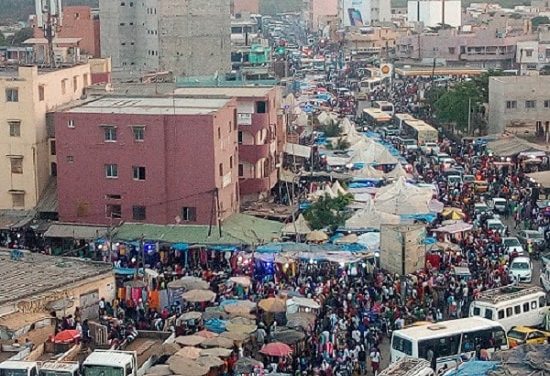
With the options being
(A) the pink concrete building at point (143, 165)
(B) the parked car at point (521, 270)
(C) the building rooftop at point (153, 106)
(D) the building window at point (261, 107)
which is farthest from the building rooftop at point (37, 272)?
(D) the building window at point (261, 107)

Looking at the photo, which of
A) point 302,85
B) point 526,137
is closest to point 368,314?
point 526,137

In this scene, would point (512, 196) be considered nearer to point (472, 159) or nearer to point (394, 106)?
point (472, 159)

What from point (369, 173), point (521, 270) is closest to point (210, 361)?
point (521, 270)

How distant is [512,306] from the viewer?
1700 cm

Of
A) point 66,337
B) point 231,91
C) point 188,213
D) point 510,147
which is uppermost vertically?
point 231,91

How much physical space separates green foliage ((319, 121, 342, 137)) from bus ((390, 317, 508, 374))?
910 inches

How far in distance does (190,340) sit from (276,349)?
1314 mm

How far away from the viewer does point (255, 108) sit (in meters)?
28.0

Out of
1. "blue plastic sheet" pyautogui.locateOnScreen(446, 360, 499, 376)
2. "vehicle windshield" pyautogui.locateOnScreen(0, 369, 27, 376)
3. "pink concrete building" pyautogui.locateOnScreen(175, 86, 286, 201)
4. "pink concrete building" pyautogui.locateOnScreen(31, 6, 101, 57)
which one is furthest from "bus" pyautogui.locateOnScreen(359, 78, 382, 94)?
"vehicle windshield" pyautogui.locateOnScreen(0, 369, 27, 376)

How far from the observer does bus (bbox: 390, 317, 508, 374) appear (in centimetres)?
1504

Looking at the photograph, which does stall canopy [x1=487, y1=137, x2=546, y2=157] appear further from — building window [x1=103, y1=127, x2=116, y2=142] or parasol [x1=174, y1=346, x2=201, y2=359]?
parasol [x1=174, y1=346, x2=201, y2=359]

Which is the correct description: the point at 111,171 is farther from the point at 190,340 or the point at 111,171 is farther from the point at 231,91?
the point at 190,340

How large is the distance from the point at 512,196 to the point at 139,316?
1269 centimetres

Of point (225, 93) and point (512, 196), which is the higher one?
point (225, 93)
